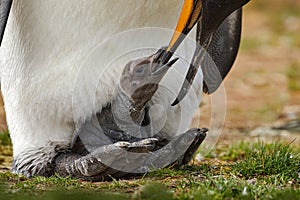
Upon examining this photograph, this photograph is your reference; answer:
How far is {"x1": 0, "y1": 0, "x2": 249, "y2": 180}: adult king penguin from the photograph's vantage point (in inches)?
155

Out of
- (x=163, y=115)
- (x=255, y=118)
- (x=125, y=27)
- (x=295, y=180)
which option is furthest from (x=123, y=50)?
(x=255, y=118)

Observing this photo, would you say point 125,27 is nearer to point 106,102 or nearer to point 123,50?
point 123,50

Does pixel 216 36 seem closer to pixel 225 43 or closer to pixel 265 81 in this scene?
pixel 225 43

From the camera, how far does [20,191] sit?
3.63 m

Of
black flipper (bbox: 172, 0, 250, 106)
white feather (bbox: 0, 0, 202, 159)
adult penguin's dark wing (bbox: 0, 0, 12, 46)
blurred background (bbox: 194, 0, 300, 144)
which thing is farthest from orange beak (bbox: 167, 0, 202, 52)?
blurred background (bbox: 194, 0, 300, 144)

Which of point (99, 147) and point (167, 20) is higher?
point (167, 20)

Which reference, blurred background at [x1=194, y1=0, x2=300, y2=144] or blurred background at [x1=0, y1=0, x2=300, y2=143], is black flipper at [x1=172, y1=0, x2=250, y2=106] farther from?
blurred background at [x1=194, y1=0, x2=300, y2=144]

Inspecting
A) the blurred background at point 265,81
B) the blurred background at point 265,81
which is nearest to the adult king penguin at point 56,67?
the blurred background at point 265,81

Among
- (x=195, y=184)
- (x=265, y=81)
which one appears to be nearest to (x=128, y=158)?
(x=195, y=184)

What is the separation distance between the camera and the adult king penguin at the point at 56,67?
12.9ft

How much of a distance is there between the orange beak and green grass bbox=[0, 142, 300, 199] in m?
0.79

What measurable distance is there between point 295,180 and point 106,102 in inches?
49.5

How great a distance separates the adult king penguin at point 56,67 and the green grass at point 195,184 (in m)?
0.23

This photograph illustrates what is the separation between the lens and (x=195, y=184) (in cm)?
369
